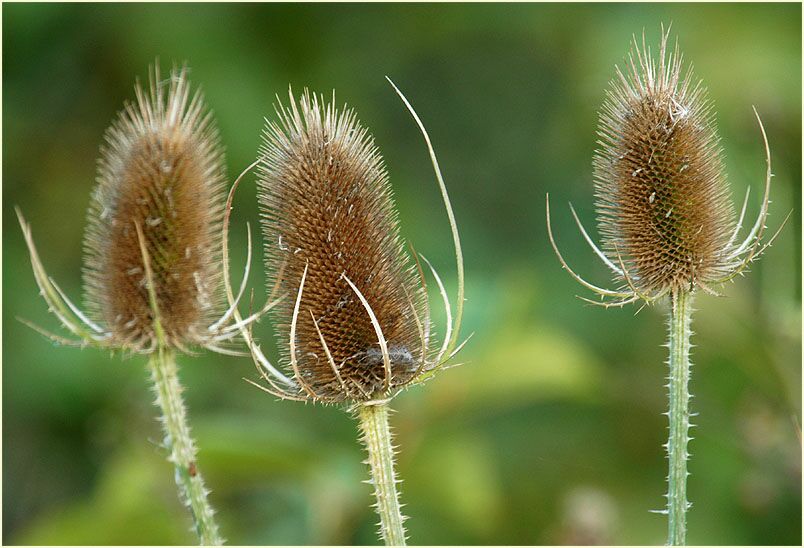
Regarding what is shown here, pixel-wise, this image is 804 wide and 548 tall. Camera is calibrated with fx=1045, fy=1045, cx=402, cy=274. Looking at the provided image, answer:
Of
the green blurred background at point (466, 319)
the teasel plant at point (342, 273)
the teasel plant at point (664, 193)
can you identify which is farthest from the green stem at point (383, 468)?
the green blurred background at point (466, 319)

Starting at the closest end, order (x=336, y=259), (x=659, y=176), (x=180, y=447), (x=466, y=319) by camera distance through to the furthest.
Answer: (x=180, y=447), (x=336, y=259), (x=659, y=176), (x=466, y=319)

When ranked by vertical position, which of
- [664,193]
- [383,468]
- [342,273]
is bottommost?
[383,468]

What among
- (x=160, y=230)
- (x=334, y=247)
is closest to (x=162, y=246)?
(x=160, y=230)

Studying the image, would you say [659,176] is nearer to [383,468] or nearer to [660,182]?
[660,182]

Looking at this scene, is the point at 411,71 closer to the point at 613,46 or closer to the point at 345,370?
the point at 613,46

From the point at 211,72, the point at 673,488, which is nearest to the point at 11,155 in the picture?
the point at 211,72
